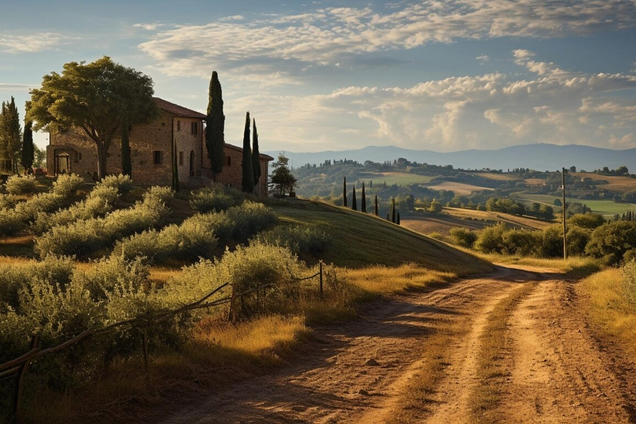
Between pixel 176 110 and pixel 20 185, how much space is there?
789 inches

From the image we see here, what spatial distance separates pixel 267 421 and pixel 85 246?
84.9 feet

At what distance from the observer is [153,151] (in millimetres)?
61688

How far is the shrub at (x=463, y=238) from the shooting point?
284 feet

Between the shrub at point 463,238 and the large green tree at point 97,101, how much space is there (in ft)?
153

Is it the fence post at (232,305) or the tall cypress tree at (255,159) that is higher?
the tall cypress tree at (255,159)

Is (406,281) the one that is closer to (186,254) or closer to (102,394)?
(186,254)

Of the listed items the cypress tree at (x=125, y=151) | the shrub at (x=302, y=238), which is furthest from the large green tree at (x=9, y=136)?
the shrub at (x=302, y=238)

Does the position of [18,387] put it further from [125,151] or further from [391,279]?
[125,151]

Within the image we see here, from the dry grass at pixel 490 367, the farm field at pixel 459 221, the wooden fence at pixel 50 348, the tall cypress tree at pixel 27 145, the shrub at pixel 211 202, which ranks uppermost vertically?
the tall cypress tree at pixel 27 145

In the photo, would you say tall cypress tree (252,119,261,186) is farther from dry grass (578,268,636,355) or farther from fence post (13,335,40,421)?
fence post (13,335,40,421)

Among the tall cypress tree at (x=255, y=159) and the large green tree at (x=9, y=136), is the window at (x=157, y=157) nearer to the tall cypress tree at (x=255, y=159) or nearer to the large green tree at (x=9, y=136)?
the tall cypress tree at (x=255, y=159)

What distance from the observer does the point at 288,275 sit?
2108cm

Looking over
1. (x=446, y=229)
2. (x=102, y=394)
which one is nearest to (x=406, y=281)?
(x=102, y=394)

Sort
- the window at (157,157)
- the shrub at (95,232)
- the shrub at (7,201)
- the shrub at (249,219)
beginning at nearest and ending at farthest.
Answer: the shrub at (95,232)
the shrub at (249,219)
the shrub at (7,201)
the window at (157,157)
